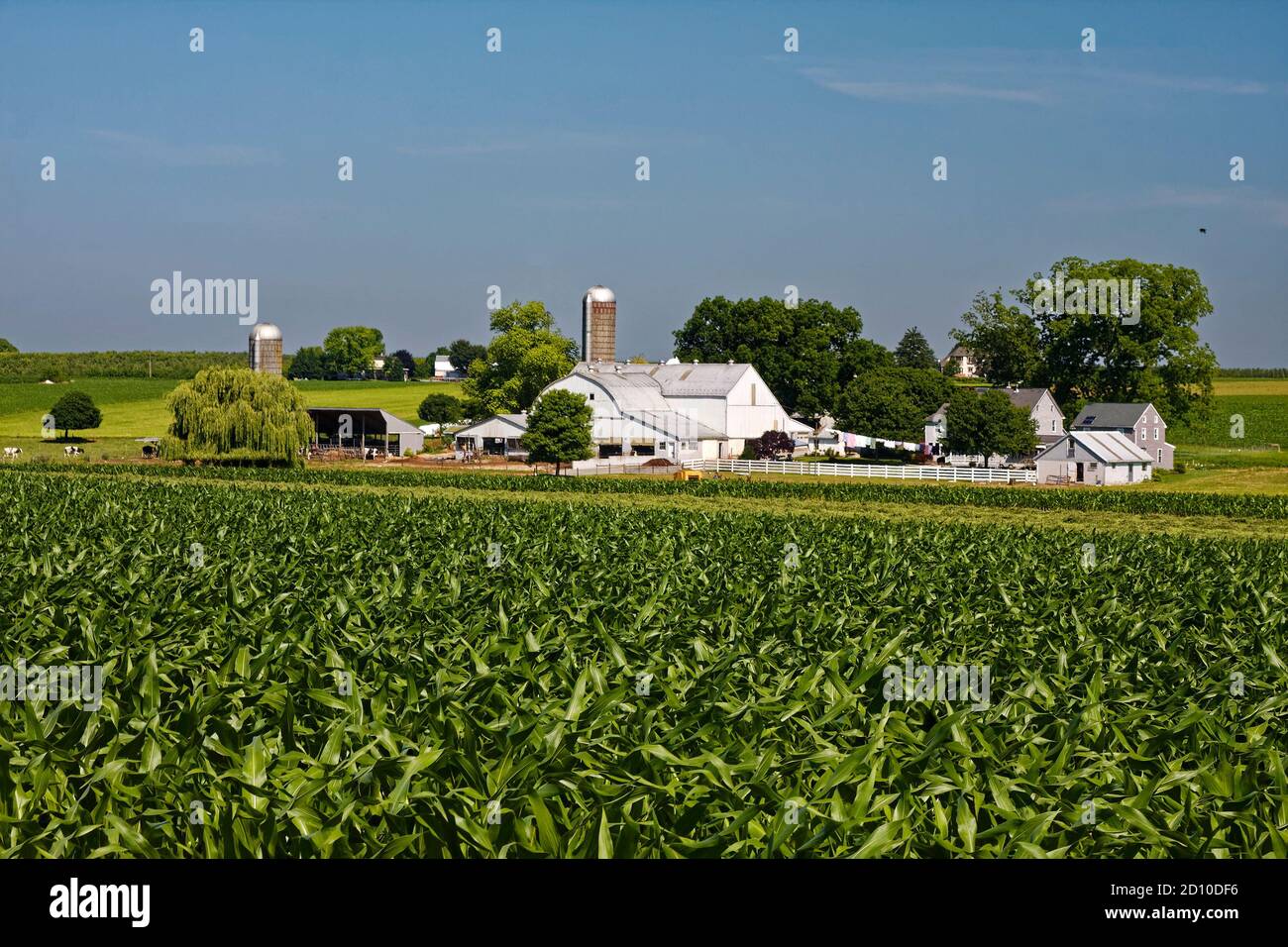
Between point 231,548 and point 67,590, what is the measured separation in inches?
209

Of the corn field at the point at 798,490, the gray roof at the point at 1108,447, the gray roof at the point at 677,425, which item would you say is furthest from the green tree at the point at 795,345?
the corn field at the point at 798,490

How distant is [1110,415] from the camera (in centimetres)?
8856

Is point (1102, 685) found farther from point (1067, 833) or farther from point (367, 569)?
point (367, 569)

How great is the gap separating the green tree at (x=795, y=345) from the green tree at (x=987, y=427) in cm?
2266

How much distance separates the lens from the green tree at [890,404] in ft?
312

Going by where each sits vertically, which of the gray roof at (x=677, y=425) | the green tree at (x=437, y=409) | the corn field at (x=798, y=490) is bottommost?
the corn field at (x=798, y=490)

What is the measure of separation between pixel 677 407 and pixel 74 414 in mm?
44903

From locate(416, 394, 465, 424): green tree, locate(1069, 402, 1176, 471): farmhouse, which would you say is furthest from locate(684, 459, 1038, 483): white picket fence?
locate(416, 394, 465, 424): green tree

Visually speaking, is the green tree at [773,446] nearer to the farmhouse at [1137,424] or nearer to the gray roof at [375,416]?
the farmhouse at [1137,424]

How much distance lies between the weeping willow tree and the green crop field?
54.0 m

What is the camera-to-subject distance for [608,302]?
108 metres

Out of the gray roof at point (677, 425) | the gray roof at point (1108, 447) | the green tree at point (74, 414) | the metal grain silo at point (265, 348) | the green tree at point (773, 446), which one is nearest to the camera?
the gray roof at point (1108, 447)

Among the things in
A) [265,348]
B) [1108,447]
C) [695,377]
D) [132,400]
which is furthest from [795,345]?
[132,400]
